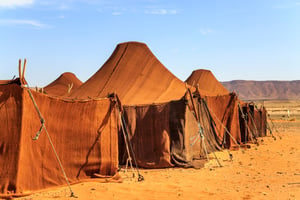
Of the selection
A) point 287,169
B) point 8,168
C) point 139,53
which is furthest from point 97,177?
point 139,53

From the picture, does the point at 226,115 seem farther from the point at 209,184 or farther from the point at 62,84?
the point at 62,84

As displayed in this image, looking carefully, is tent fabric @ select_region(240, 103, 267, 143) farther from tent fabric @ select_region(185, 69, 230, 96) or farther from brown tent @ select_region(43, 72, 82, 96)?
brown tent @ select_region(43, 72, 82, 96)

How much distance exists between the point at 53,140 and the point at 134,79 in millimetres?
11320

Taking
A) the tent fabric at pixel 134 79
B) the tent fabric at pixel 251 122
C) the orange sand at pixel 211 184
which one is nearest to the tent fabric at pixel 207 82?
the tent fabric at pixel 251 122

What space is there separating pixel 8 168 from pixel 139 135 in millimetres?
5992

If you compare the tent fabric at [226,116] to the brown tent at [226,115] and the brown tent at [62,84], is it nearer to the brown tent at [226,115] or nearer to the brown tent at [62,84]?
the brown tent at [226,115]

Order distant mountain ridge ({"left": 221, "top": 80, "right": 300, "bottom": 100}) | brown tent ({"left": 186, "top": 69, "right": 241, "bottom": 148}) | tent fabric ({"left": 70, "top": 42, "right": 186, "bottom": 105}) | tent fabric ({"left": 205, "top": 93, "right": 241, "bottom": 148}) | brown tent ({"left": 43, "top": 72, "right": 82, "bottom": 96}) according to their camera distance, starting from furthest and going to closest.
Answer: distant mountain ridge ({"left": 221, "top": 80, "right": 300, "bottom": 100})
brown tent ({"left": 43, "top": 72, "right": 82, "bottom": 96})
tent fabric ({"left": 70, "top": 42, "right": 186, "bottom": 105})
tent fabric ({"left": 205, "top": 93, "right": 241, "bottom": 148})
brown tent ({"left": 186, "top": 69, "right": 241, "bottom": 148})

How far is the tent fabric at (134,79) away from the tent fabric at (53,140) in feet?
26.5

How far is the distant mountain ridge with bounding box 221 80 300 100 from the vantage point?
6481 inches

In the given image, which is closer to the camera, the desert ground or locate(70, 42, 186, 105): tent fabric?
the desert ground

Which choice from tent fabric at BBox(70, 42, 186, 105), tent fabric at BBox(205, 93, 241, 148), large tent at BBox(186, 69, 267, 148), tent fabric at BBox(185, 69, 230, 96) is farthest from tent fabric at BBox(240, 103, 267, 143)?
tent fabric at BBox(185, 69, 230, 96)

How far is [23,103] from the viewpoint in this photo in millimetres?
7449

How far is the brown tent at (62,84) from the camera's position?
1072 inches

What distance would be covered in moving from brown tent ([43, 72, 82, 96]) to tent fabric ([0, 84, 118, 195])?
18.0 metres
